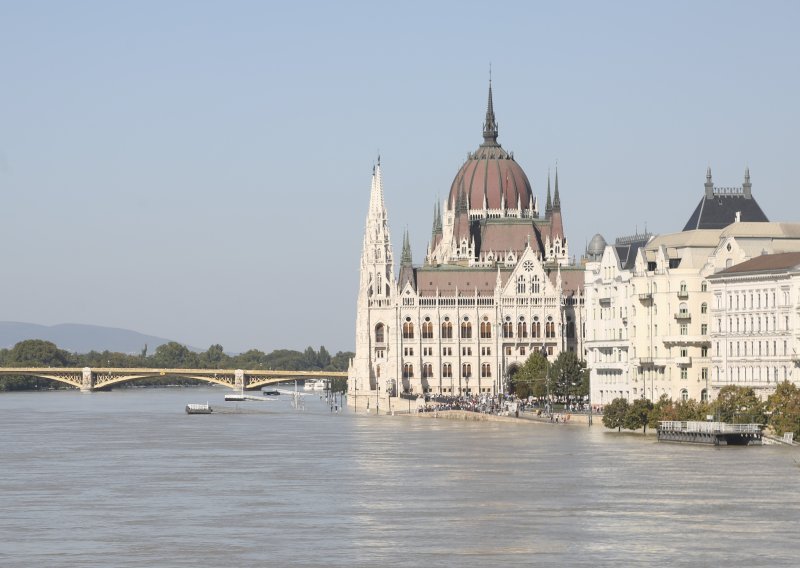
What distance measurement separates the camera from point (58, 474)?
4021 inches

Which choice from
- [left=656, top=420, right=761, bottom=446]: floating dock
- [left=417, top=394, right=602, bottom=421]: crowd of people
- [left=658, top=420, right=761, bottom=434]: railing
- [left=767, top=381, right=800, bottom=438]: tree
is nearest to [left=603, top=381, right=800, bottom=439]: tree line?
[left=767, top=381, right=800, bottom=438]: tree

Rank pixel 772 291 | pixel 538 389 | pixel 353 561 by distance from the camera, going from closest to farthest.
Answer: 1. pixel 353 561
2. pixel 772 291
3. pixel 538 389

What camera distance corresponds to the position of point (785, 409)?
11675cm

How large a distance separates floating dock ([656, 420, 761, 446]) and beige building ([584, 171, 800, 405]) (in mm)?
20738

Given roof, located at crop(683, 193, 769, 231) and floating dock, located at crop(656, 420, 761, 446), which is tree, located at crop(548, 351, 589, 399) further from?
floating dock, located at crop(656, 420, 761, 446)

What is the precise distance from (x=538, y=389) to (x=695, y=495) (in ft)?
361

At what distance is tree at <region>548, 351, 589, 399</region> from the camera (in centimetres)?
18475

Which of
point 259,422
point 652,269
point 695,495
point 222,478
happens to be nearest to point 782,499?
point 695,495

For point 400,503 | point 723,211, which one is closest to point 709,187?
point 723,211

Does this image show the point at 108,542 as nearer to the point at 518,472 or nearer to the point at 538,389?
the point at 518,472

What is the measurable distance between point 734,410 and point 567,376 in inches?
2468

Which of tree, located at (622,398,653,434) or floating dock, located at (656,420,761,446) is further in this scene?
tree, located at (622,398,653,434)

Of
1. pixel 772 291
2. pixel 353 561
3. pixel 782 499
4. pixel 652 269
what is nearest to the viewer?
pixel 353 561

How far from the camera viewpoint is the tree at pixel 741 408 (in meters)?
121
